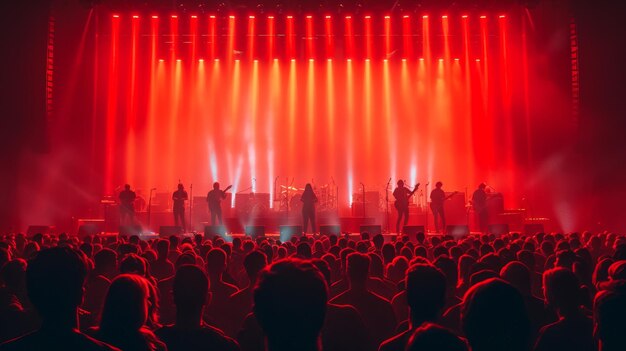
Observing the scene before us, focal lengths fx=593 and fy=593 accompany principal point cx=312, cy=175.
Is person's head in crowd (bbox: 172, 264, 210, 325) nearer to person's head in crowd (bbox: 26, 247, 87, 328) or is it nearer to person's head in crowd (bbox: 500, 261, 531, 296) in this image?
person's head in crowd (bbox: 26, 247, 87, 328)

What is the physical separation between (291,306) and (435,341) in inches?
21.1

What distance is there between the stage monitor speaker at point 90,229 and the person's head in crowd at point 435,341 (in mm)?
15512

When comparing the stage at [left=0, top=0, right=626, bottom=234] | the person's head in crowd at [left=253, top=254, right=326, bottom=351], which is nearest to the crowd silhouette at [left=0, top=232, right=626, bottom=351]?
the person's head in crowd at [left=253, top=254, right=326, bottom=351]

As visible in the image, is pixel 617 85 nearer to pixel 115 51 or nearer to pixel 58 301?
pixel 115 51

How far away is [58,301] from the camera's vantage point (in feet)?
7.83

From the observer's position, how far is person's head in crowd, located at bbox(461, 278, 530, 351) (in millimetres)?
2117

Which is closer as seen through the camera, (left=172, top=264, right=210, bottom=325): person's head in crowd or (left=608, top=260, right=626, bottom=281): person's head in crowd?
(left=172, top=264, right=210, bottom=325): person's head in crowd

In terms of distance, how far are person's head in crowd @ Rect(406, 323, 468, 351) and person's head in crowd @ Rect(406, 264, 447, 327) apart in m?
1.12

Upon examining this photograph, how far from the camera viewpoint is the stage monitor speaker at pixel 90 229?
54.6 ft

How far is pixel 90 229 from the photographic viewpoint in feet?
57.0

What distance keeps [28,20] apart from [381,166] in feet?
49.0

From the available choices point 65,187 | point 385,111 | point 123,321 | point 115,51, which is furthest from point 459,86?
point 123,321

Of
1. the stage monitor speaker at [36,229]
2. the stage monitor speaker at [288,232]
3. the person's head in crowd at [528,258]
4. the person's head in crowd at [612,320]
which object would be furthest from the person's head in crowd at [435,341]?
the stage monitor speaker at [36,229]

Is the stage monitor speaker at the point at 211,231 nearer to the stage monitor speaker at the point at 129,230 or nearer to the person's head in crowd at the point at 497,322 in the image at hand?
the stage monitor speaker at the point at 129,230
